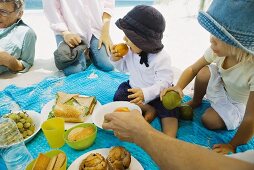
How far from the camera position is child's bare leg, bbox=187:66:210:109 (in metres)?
1.49

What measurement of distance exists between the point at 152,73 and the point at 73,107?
0.47 meters

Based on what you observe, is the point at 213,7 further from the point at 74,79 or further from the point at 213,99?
the point at 74,79

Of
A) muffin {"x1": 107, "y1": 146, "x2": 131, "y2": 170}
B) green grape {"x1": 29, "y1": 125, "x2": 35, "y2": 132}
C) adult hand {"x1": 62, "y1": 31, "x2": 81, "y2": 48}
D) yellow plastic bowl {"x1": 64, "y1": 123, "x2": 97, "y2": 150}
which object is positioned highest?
adult hand {"x1": 62, "y1": 31, "x2": 81, "y2": 48}

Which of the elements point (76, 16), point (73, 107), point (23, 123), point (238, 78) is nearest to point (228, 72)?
point (238, 78)

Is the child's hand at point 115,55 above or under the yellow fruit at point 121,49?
under

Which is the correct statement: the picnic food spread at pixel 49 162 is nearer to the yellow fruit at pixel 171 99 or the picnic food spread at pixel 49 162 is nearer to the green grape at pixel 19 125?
the green grape at pixel 19 125

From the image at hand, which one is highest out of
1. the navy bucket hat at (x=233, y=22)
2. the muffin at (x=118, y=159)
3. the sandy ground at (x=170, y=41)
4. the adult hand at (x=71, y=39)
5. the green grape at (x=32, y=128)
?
the navy bucket hat at (x=233, y=22)

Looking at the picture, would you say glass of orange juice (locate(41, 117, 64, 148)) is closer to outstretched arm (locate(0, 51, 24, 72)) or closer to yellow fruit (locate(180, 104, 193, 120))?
yellow fruit (locate(180, 104, 193, 120))

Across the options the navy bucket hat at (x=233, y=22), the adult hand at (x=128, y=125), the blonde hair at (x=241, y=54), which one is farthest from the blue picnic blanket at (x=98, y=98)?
the navy bucket hat at (x=233, y=22)

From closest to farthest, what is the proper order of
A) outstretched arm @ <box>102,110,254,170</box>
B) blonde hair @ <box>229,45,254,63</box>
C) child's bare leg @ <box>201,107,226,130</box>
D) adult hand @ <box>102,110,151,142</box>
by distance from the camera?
outstretched arm @ <box>102,110,254,170</box> → adult hand @ <box>102,110,151,142</box> → blonde hair @ <box>229,45,254,63</box> → child's bare leg @ <box>201,107,226,130</box>

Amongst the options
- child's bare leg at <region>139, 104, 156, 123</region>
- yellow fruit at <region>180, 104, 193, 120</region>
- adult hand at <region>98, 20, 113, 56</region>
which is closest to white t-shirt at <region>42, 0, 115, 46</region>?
adult hand at <region>98, 20, 113, 56</region>

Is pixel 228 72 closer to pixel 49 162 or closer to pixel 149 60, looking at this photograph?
pixel 149 60

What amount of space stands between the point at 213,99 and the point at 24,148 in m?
1.02

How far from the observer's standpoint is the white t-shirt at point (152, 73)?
1333mm
